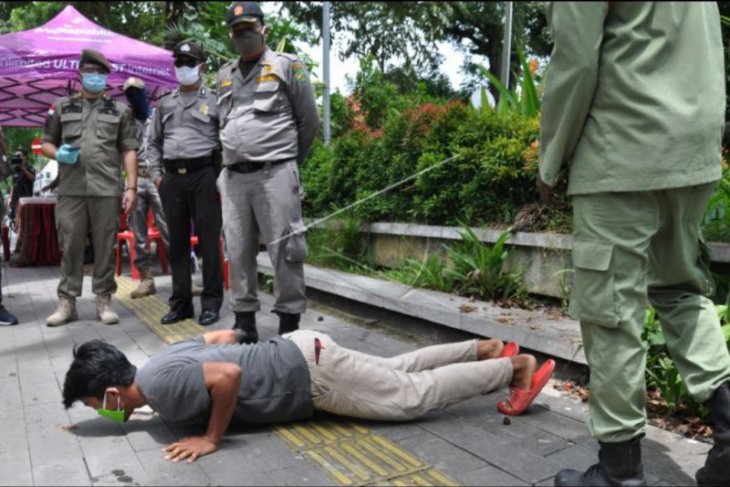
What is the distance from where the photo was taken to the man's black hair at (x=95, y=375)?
2739 millimetres

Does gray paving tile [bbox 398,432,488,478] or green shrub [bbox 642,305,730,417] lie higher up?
green shrub [bbox 642,305,730,417]

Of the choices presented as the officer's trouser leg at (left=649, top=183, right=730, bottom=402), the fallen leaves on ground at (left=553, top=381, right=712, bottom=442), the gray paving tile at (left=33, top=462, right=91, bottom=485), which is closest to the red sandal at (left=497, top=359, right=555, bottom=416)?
the fallen leaves on ground at (left=553, top=381, right=712, bottom=442)

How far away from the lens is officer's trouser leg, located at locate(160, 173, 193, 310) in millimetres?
5230

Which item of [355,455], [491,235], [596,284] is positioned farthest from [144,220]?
[596,284]

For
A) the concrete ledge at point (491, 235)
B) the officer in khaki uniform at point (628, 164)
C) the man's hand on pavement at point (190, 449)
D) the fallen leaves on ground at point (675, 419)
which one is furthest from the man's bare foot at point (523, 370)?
the man's hand on pavement at point (190, 449)

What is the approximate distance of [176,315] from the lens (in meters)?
5.37

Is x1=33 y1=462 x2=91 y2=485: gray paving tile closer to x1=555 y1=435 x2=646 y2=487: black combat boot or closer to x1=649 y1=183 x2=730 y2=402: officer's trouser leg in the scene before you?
x1=555 y1=435 x2=646 y2=487: black combat boot

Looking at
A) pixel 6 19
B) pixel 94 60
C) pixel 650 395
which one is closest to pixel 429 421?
pixel 650 395

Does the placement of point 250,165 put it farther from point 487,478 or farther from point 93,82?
point 487,478

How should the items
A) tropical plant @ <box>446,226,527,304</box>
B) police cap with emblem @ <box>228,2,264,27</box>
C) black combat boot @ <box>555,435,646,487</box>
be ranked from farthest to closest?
1. tropical plant @ <box>446,226,527,304</box>
2. police cap with emblem @ <box>228,2,264,27</box>
3. black combat boot @ <box>555,435,646,487</box>

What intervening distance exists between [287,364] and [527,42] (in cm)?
2115

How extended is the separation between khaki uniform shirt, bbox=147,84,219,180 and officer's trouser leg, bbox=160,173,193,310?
0.75ft

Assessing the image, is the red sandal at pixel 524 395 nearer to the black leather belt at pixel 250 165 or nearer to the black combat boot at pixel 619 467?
the black combat boot at pixel 619 467

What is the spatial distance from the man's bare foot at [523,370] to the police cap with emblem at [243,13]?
104 inches
